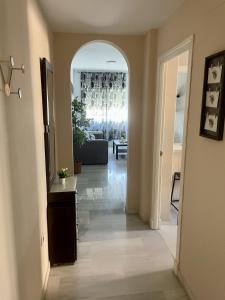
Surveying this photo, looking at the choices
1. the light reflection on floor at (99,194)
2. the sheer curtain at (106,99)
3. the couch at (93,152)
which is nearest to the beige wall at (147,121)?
the light reflection on floor at (99,194)

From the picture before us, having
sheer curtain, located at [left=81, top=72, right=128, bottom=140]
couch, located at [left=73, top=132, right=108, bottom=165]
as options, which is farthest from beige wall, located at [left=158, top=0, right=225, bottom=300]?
sheer curtain, located at [left=81, top=72, right=128, bottom=140]

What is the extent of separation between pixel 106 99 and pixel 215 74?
747cm

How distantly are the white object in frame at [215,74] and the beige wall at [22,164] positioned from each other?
1251 mm

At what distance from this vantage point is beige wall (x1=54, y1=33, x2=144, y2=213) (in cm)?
310

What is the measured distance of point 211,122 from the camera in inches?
66.0

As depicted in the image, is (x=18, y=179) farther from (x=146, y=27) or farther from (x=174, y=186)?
(x=174, y=186)

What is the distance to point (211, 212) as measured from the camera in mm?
1721

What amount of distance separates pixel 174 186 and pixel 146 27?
91.5 inches

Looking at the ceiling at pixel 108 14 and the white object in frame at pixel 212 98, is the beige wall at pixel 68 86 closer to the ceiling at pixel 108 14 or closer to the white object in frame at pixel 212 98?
the ceiling at pixel 108 14

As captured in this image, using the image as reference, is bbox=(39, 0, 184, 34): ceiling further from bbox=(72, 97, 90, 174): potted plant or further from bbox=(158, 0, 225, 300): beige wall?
bbox=(72, 97, 90, 174): potted plant

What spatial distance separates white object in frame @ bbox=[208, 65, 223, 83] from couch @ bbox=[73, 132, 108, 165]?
4.74m

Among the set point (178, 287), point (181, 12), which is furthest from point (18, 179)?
point (181, 12)

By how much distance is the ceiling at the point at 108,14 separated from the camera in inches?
85.9

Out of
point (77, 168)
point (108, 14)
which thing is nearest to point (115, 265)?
point (108, 14)
